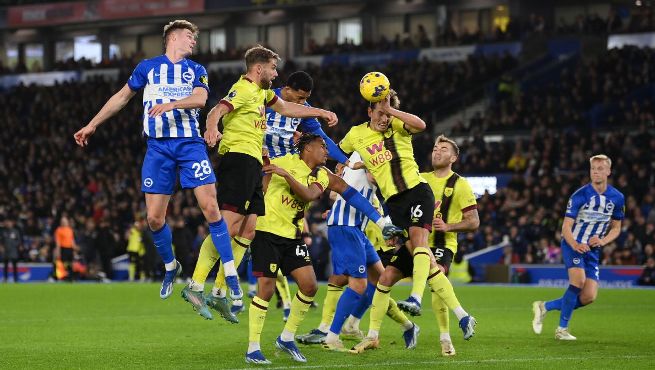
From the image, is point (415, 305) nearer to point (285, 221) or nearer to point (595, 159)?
point (285, 221)

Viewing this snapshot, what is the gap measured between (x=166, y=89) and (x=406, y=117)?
249 centimetres

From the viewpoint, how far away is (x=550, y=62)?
42.9 metres

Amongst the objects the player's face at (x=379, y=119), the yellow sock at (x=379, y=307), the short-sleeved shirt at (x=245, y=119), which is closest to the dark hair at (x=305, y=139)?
the short-sleeved shirt at (x=245, y=119)

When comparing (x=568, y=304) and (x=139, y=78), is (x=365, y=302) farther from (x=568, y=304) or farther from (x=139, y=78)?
Answer: (x=139, y=78)

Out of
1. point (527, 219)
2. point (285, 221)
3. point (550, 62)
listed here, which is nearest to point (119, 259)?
point (527, 219)

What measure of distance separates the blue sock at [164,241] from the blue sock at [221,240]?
0.58 meters

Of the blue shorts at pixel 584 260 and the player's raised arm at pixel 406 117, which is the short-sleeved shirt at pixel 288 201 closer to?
the player's raised arm at pixel 406 117

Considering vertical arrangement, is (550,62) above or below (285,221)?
above

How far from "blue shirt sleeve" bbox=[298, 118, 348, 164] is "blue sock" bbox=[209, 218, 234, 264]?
1.85 meters

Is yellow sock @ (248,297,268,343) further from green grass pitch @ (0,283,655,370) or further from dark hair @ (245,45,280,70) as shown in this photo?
dark hair @ (245,45,280,70)

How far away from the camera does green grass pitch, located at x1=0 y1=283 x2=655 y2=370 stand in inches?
432

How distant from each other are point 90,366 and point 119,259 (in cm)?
2599

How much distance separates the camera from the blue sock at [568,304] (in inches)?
562

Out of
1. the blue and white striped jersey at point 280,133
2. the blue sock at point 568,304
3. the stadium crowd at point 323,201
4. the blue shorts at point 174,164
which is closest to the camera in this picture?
the blue shorts at point 174,164
